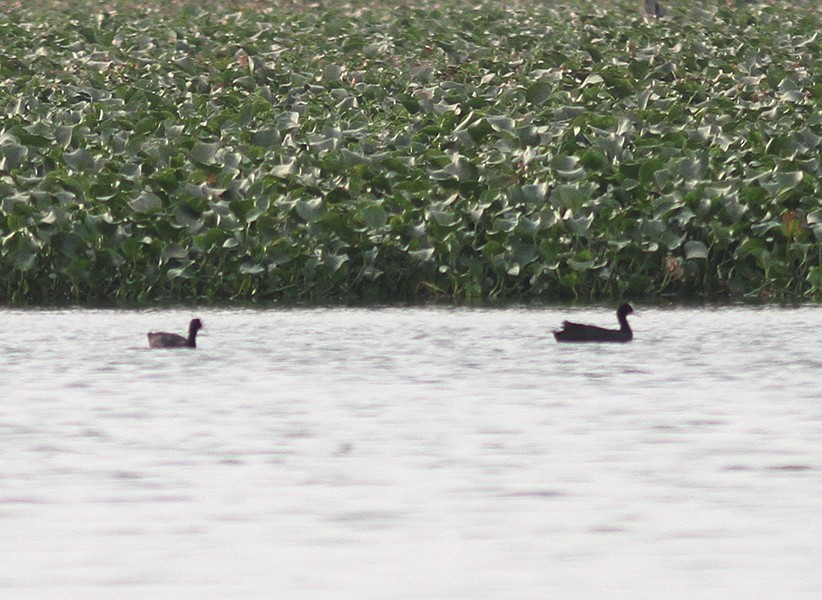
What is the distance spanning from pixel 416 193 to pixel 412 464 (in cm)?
956

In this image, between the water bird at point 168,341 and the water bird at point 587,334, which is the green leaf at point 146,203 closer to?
the water bird at point 168,341

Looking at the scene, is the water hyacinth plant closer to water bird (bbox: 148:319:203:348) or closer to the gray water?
the gray water

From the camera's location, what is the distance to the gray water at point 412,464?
26.2 ft

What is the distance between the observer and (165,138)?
2195 centimetres

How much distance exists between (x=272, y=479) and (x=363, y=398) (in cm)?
278

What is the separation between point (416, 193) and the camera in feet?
64.5

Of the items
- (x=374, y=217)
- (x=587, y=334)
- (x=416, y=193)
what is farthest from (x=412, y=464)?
(x=416, y=193)

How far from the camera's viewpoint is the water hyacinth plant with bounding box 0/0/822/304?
1900cm

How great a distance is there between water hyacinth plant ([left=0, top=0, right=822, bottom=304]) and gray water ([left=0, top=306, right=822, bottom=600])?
268cm

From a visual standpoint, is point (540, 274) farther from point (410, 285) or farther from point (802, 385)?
point (802, 385)

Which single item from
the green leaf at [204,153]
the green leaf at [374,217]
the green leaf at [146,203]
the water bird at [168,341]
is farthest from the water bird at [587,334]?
the green leaf at [204,153]

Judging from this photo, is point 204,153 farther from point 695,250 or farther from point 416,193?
point 695,250

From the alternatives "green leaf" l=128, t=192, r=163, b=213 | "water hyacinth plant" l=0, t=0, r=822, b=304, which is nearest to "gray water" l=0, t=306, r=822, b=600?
"water hyacinth plant" l=0, t=0, r=822, b=304

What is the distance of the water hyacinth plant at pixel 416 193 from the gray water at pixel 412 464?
2.68m
